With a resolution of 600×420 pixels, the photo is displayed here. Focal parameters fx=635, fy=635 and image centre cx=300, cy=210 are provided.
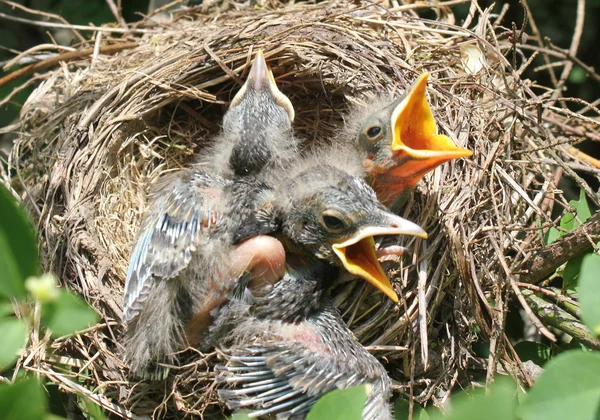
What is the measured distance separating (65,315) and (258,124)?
138 centimetres

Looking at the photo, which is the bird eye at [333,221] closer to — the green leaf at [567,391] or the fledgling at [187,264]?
the fledgling at [187,264]

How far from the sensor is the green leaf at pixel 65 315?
666 mm

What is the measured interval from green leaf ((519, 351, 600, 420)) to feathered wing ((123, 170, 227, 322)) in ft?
3.69

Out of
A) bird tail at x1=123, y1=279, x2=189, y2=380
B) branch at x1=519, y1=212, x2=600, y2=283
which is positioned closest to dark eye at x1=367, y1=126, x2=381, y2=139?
branch at x1=519, y1=212, x2=600, y2=283

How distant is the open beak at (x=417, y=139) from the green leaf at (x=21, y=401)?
1.22 meters

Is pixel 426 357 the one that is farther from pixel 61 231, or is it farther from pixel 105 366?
pixel 61 231

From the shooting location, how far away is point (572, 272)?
1.63 m

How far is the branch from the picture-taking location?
153 cm

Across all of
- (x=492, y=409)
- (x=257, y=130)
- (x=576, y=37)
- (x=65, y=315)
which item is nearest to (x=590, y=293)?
(x=492, y=409)

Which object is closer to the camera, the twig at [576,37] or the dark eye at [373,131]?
the dark eye at [373,131]

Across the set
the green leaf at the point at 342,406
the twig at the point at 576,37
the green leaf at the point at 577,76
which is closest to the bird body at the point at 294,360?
the green leaf at the point at 342,406

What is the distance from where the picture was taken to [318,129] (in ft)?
7.78

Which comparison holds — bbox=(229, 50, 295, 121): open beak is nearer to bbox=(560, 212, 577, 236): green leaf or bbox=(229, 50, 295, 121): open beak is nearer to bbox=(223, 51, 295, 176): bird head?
bbox=(223, 51, 295, 176): bird head

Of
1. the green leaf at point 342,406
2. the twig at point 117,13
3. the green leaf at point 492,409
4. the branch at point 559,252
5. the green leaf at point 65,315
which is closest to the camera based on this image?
the green leaf at point 492,409
